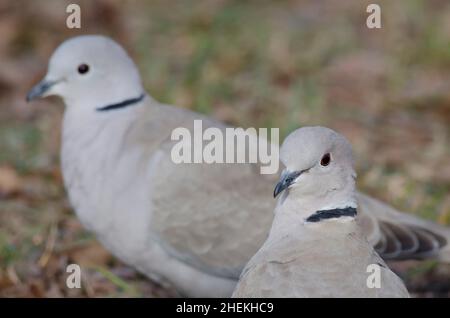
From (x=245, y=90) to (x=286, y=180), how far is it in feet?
12.7

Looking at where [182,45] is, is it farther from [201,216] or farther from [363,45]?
[201,216]

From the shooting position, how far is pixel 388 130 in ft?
22.9

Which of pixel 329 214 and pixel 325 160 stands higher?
pixel 325 160

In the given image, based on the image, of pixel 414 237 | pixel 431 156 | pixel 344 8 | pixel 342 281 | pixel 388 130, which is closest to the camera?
pixel 342 281

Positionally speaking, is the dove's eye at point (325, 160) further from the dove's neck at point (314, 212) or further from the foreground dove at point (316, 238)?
the dove's neck at point (314, 212)

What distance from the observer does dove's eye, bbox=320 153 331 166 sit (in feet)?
12.3

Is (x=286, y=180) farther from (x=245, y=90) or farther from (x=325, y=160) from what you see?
(x=245, y=90)

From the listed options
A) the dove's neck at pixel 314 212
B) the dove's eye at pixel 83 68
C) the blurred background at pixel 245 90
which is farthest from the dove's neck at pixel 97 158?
the dove's neck at pixel 314 212

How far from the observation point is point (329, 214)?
376cm

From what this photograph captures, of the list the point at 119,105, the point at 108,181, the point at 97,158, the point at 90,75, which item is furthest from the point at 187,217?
the point at 90,75

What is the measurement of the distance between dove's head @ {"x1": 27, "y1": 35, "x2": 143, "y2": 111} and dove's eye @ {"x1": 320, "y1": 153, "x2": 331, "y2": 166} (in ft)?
4.80

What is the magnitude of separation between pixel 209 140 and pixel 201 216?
0.34 meters

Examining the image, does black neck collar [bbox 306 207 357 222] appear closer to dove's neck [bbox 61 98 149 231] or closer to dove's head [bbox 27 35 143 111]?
dove's neck [bbox 61 98 149 231]

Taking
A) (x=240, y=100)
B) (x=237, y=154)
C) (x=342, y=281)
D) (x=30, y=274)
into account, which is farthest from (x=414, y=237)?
(x=240, y=100)
